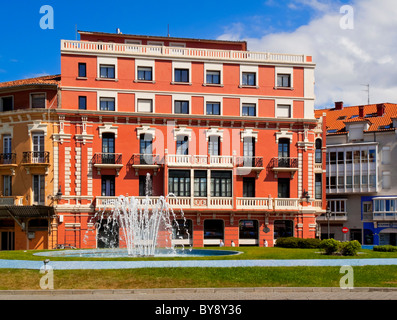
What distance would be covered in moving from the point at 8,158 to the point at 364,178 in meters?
41.5

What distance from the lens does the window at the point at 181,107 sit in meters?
54.8

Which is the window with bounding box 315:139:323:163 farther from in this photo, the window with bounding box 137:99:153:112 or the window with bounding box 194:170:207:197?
the window with bounding box 137:99:153:112

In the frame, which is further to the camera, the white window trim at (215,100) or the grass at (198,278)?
the white window trim at (215,100)

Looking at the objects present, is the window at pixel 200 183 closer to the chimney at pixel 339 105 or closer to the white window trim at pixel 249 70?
the white window trim at pixel 249 70

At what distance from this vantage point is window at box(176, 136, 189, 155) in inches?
2133

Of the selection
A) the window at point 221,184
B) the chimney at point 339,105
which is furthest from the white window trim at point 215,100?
the chimney at point 339,105

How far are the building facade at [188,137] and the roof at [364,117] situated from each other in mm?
19725

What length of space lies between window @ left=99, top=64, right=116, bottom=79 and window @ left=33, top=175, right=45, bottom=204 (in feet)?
34.5

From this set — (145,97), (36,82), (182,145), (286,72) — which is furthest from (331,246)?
(36,82)

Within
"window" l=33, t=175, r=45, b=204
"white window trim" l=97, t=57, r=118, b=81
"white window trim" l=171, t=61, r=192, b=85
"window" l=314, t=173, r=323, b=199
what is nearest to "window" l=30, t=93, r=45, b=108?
"white window trim" l=97, t=57, r=118, b=81

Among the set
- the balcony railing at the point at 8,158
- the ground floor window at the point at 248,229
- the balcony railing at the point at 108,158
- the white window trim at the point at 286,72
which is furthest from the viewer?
the white window trim at the point at 286,72

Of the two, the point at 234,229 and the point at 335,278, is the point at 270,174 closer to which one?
the point at 234,229

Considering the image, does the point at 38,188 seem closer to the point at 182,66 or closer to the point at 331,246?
the point at 182,66

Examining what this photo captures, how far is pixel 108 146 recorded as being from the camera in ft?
175
